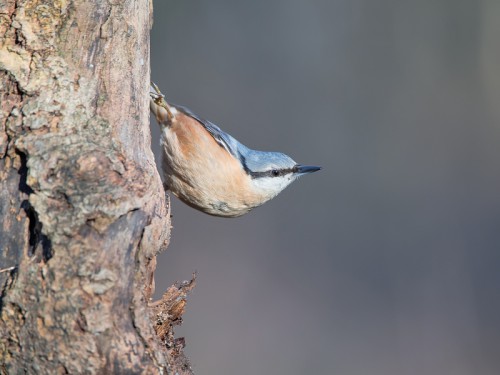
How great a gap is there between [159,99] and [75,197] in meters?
1.38

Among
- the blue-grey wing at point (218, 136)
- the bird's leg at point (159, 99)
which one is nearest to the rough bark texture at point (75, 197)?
the bird's leg at point (159, 99)

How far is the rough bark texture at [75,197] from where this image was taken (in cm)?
170

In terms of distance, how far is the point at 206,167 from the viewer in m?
3.04

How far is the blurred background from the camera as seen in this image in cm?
532

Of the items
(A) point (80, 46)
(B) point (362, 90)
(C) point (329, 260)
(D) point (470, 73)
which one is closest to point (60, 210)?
(A) point (80, 46)

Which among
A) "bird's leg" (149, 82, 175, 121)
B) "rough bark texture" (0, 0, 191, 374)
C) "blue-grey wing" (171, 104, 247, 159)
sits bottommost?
"rough bark texture" (0, 0, 191, 374)

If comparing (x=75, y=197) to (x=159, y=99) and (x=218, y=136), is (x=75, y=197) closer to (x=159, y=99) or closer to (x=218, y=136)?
(x=159, y=99)

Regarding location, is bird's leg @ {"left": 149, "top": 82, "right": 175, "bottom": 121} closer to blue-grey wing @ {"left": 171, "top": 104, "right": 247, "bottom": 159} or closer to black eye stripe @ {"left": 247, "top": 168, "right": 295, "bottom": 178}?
blue-grey wing @ {"left": 171, "top": 104, "right": 247, "bottom": 159}

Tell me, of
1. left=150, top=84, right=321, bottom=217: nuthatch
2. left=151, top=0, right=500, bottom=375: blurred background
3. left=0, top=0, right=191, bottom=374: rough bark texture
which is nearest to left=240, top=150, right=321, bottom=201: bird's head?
left=150, top=84, right=321, bottom=217: nuthatch

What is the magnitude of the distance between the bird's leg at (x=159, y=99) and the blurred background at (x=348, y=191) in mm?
2149

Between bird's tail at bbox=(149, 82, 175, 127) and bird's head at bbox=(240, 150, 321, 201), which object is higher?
bird's tail at bbox=(149, 82, 175, 127)

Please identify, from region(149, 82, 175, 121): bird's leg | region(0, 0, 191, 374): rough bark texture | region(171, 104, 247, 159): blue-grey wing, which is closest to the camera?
region(0, 0, 191, 374): rough bark texture

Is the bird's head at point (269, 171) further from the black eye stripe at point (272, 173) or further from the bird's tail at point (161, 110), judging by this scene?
the bird's tail at point (161, 110)

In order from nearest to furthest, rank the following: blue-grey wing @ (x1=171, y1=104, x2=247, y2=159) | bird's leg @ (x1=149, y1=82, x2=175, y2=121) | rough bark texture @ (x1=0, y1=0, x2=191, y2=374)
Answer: rough bark texture @ (x1=0, y1=0, x2=191, y2=374)
bird's leg @ (x1=149, y1=82, x2=175, y2=121)
blue-grey wing @ (x1=171, y1=104, x2=247, y2=159)
